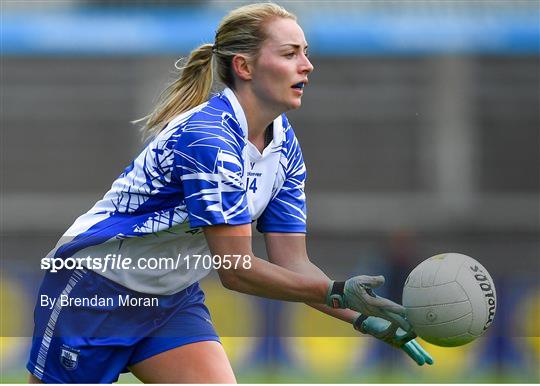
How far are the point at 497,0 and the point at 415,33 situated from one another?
2065 mm

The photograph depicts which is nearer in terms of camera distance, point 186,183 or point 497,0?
point 186,183

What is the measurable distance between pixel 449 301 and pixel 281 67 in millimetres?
994

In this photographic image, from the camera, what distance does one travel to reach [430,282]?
386cm

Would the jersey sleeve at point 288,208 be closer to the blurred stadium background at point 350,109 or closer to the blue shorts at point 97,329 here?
the blue shorts at point 97,329

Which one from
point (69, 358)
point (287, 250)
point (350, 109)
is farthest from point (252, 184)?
point (350, 109)

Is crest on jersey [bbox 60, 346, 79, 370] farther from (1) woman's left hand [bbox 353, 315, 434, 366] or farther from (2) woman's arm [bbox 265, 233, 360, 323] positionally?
(1) woman's left hand [bbox 353, 315, 434, 366]

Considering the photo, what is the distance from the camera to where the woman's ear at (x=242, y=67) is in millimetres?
3840

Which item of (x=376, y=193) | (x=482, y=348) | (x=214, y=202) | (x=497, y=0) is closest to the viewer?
(x=214, y=202)

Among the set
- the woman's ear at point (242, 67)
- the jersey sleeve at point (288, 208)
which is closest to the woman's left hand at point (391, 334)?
the jersey sleeve at point (288, 208)

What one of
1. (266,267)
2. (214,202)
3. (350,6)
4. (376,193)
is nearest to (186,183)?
(214,202)

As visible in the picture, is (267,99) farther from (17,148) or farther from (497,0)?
(497,0)

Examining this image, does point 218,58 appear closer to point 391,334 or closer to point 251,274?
point 251,274

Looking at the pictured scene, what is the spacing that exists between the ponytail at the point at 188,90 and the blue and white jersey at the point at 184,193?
0.52 feet

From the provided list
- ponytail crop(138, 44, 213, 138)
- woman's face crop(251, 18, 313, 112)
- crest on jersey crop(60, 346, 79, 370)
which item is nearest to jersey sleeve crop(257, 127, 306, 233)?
woman's face crop(251, 18, 313, 112)
